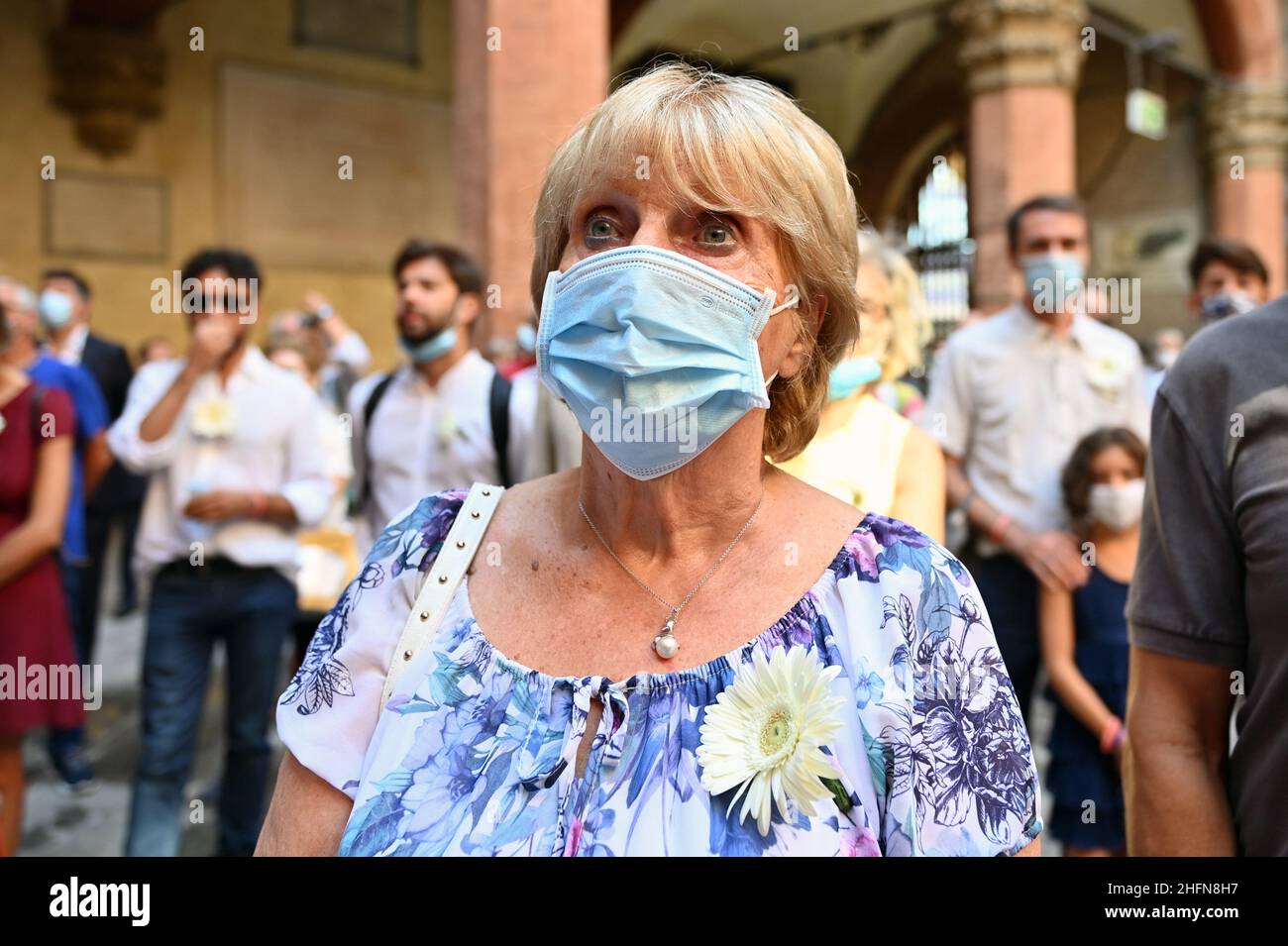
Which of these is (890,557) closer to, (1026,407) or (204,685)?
(1026,407)

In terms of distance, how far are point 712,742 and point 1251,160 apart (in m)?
14.8

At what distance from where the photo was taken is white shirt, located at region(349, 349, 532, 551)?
14.3ft

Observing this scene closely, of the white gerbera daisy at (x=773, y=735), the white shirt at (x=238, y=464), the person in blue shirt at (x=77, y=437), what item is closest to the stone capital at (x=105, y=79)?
the person in blue shirt at (x=77, y=437)

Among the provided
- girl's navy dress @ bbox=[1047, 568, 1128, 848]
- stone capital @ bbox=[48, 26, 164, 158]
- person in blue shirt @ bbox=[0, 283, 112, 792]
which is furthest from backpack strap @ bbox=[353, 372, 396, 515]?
stone capital @ bbox=[48, 26, 164, 158]

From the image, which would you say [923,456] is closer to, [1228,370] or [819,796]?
[1228,370]

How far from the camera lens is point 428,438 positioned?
14.6 feet

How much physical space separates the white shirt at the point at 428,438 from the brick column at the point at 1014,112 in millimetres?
6199

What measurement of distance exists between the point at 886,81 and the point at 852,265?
1863 centimetres

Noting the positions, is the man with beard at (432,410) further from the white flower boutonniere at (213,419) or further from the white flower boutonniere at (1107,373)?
the white flower boutonniere at (1107,373)

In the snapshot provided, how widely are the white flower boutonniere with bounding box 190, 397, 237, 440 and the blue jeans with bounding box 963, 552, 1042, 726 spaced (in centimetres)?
261

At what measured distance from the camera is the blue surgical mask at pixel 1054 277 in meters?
4.42

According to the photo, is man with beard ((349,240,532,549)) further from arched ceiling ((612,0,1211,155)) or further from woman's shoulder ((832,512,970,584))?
arched ceiling ((612,0,1211,155))

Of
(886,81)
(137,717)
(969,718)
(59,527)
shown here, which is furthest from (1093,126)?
(969,718)

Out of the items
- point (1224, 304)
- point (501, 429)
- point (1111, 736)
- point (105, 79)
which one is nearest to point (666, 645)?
point (1111, 736)
